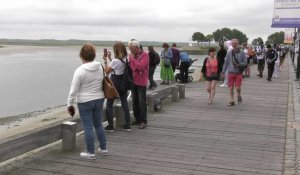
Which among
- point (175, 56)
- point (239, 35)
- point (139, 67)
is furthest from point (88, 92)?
point (239, 35)

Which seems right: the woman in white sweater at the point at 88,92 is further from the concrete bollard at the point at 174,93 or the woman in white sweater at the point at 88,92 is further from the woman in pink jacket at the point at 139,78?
the concrete bollard at the point at 174,93

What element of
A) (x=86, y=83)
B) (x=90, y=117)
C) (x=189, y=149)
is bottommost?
(x=189, y=149)

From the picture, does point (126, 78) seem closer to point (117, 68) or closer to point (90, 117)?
point (117, 68)

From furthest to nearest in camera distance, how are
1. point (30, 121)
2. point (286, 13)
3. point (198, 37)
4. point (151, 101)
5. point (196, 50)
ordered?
point (198, 37)
point (196, 50)
point (286, 13)
point (30, 121)
point (151, 101)

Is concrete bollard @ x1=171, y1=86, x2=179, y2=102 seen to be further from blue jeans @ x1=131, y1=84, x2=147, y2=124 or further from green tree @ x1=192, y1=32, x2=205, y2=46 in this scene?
green tree @ x1=192, y1=32, x2=205, y2=46

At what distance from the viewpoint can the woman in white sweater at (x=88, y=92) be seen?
6602 mm

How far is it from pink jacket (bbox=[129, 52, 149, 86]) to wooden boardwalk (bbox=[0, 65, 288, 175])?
918 millimetres

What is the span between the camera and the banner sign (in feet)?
61.1

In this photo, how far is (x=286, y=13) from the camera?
19.0 m

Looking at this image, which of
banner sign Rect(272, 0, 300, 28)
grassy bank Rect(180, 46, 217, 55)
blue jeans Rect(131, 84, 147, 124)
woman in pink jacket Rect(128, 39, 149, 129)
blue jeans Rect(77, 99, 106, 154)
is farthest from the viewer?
grassy bank Rect(180, 46, 217, 55)

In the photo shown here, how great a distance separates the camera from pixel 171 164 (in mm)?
6723

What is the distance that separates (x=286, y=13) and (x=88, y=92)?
46.0 ft

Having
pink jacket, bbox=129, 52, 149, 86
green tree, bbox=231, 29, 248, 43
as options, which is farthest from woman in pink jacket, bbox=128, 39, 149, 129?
green tree, bbox=231, 29, 248, 43

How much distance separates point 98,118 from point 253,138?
308cm
